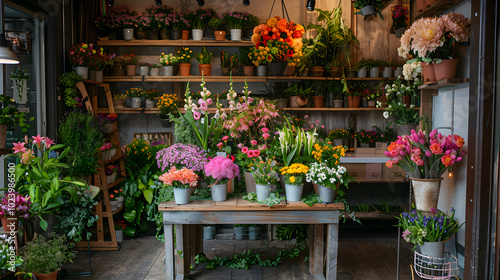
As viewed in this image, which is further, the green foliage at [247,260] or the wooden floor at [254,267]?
the green foliage at [247,260]

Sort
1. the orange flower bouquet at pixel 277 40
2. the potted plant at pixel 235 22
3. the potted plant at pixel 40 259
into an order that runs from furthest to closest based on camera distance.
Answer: the potted plant at pixel 235 22
the orange flower bouquet at pixel 277 40
the potted plant at pixel 40 259

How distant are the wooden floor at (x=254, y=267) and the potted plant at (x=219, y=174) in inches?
36.4

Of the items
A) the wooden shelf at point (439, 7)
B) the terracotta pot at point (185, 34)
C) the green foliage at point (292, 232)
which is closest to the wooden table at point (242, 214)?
the green foliage at point (292, 232)

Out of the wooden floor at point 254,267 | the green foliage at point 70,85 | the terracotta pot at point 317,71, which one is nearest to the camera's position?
the wooden floor at point 254,267

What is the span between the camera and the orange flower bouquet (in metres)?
5.31

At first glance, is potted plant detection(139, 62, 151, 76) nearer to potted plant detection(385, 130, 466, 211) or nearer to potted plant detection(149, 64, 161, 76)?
potted plant detection(149, 64, 161, 76)

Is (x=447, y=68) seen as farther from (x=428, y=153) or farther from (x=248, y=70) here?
(x=248, y=70)

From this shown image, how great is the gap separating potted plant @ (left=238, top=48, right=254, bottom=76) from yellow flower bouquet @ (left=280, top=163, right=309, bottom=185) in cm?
251

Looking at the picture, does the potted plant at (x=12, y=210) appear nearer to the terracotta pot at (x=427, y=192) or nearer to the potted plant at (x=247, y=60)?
the terracotta pot at (x=427, y=192)

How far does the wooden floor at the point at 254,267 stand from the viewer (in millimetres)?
3982

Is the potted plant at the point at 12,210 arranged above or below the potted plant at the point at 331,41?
below

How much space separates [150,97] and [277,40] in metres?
1.80

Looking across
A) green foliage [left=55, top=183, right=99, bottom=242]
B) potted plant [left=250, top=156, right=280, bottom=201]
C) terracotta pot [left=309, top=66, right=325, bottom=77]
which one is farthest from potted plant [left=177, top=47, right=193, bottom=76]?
potted plant [left=250, top=156, right=280, bottom=201]

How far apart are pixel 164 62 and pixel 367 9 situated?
8.95 feet
